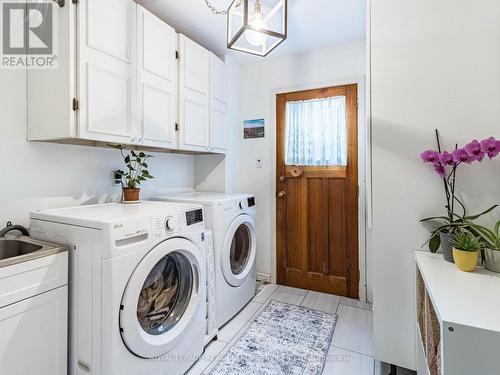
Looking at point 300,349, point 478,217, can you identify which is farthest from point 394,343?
point 478,217

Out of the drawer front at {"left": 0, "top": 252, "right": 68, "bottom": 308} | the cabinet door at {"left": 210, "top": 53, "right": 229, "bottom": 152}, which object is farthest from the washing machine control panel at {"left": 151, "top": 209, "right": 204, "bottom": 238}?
the cabinet door at {"left": 210, "top": 53, "right": 229, "bottom": 152}

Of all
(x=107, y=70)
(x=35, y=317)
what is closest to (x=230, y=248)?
(x=35, y=317)

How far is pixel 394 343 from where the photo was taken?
138 centimetres

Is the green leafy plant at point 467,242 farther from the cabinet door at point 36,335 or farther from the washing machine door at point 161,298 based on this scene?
the cabinet door at point 36,335

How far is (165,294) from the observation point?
1.54 metres

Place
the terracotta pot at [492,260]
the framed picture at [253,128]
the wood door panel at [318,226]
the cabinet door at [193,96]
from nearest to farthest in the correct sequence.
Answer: the terracotta pot at [492,260], the cabinet door at [193,96], the wood door panel at [318,226], the framed picture at [253,128]

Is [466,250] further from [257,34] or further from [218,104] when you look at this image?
[218,104]

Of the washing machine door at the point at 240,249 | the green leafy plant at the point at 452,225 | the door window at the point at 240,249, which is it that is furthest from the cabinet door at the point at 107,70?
the green leafy plant at the point at 452,225

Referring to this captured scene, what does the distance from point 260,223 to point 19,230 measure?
2062 mm

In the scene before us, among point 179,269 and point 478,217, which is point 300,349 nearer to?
point 179,269

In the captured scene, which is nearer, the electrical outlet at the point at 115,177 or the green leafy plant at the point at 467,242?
the green leafy plant at the point at 467,242

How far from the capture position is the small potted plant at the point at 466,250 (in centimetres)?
108

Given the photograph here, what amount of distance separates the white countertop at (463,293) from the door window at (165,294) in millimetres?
1257

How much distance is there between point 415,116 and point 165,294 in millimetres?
1733
